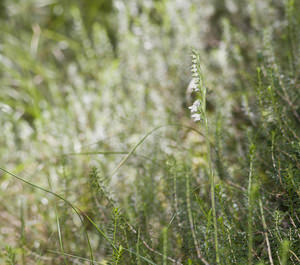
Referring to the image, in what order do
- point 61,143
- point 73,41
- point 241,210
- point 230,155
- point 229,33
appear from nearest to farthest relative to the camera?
1. point 241,210
2. point 230,155
3. point 229,33
4. point 61,143
5. point 73,41

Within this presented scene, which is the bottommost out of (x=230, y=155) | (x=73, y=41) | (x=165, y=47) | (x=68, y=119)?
(x=230, y=155)

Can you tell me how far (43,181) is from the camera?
5.98ft

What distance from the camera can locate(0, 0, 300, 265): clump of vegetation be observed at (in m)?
0.98

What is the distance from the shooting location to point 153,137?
1.60 meters

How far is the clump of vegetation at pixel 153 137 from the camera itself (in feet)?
3.20

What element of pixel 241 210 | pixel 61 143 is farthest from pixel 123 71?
pixel 241 210

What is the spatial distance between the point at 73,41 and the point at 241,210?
7.03ft

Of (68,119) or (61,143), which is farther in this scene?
(68,119)

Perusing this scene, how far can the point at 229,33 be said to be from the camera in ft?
5.55

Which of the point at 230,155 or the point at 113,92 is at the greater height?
the point at 113,92

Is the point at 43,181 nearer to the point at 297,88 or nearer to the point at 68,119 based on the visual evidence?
the point at 68,119

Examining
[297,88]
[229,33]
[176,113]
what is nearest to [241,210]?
[297,88]

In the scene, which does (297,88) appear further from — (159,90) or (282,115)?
(159,90)

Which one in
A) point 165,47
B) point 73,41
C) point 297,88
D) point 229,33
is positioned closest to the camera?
point 297,88
